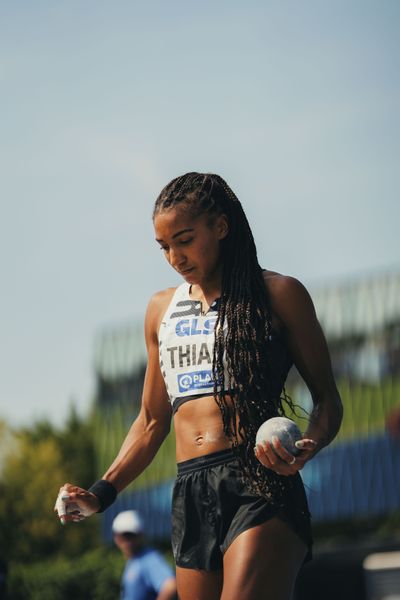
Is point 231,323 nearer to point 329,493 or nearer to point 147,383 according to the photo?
point 147,383

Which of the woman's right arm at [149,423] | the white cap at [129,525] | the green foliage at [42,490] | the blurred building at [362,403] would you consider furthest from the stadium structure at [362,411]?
the woman's right arm at [149,423]

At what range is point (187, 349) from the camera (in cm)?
465

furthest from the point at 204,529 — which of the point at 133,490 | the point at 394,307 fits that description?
the point at 133,490

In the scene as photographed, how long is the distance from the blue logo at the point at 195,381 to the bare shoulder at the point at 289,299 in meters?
0.36

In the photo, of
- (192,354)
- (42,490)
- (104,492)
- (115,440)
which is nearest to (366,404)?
(115,440)

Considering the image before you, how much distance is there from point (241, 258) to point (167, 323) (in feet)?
1.33

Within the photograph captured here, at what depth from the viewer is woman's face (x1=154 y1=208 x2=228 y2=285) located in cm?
455

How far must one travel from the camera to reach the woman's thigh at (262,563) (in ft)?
13.7

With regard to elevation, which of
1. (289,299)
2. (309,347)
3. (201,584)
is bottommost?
(201,584)

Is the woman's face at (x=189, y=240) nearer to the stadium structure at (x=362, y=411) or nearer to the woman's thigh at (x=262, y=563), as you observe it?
the woman's thigh at (x=262, y=563)

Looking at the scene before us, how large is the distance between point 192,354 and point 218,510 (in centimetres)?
61

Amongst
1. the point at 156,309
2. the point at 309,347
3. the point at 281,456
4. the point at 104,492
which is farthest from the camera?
the point at 156,309

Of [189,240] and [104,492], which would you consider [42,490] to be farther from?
[189,240]

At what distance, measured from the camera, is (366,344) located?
142ft
